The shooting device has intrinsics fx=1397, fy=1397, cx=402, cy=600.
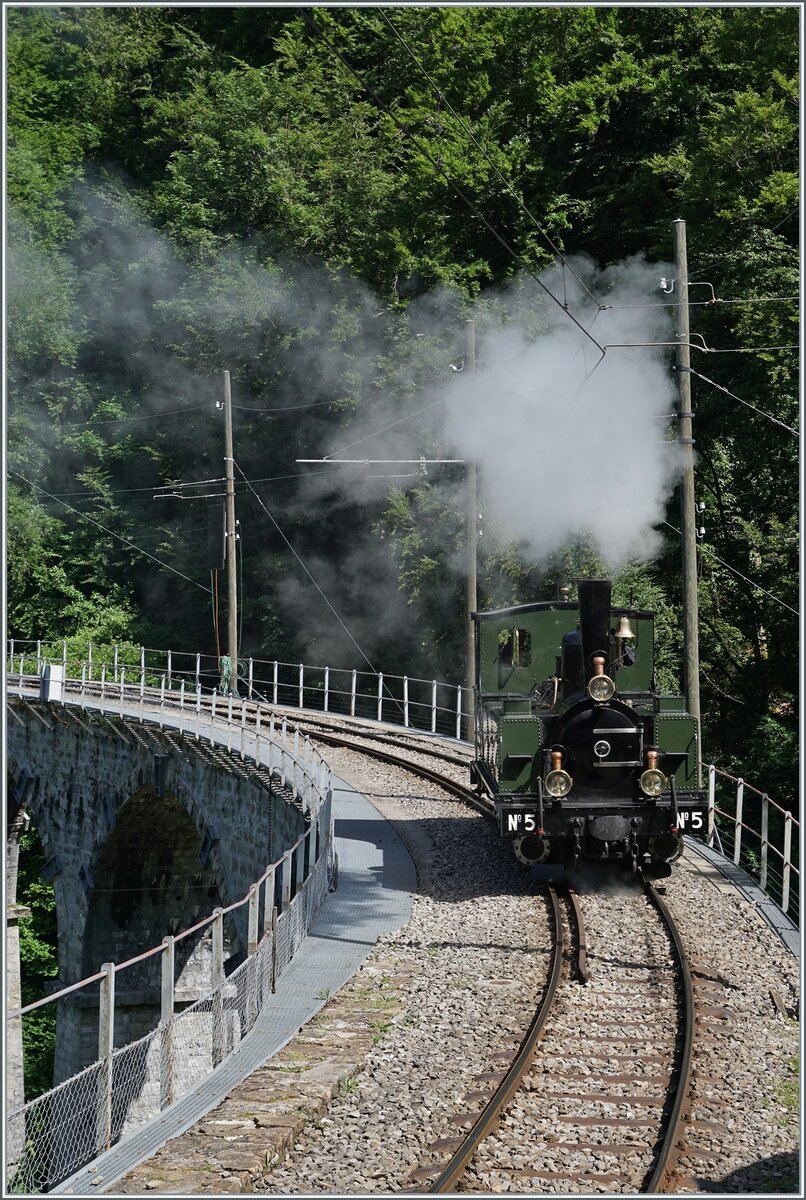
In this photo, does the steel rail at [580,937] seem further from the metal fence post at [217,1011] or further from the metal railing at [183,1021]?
the metal fence post at [217,1011]

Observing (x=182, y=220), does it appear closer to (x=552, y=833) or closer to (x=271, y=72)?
(x=271, y=72)

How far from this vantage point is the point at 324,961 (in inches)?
473

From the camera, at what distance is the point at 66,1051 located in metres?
28.4

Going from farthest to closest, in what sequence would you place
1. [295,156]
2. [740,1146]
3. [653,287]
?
[295,156]
[653,287]
[740,1146]

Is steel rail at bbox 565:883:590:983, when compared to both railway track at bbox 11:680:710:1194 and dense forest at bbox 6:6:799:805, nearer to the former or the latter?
railway track at bbox 11:680:710:1194

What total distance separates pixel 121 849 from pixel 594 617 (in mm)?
18629

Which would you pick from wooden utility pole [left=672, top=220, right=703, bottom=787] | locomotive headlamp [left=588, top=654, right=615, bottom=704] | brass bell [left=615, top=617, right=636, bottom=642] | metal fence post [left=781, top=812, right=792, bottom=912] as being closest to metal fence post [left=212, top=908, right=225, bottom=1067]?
locomotive headlamp [left=588, top=654, right=615, bottom=704]

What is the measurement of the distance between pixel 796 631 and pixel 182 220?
27.6 meters

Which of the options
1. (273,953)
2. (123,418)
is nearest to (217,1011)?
(273,953)

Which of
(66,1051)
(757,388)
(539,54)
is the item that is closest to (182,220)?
(539,54)

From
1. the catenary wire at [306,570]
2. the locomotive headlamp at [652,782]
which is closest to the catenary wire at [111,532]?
the catenary wire at [306,570]

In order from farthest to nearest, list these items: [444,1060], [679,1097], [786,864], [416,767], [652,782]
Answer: [416,767] → [652,782] → [786,864] → [444,1060] → [679,1097]

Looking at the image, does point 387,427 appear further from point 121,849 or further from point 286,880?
point 286,880

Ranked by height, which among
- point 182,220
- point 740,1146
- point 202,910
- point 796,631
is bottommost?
point 202,910
